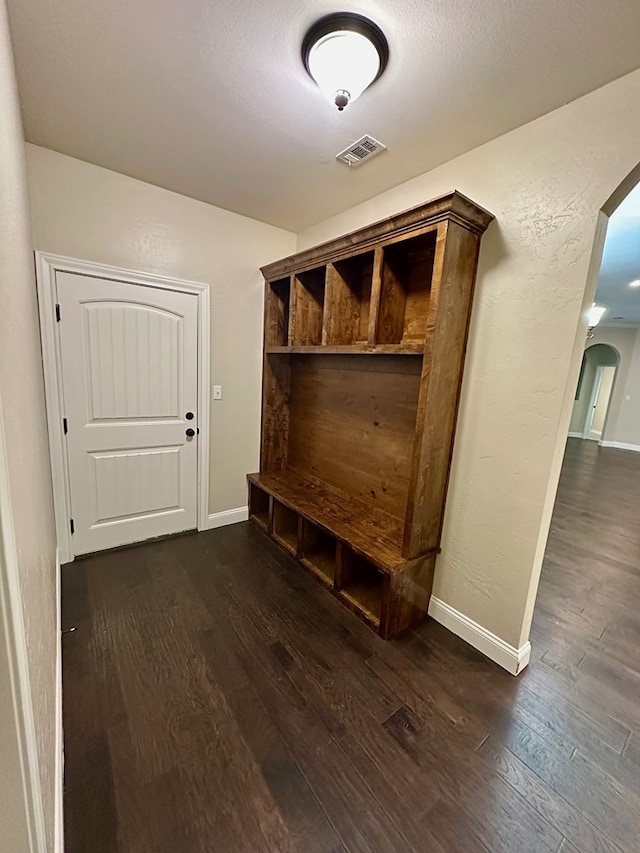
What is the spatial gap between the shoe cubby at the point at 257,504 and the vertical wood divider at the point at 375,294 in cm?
177

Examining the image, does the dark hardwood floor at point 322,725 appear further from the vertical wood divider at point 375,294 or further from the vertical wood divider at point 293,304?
the vertical wood divider at point 293,304

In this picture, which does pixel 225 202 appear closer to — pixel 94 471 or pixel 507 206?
pixel 507 206

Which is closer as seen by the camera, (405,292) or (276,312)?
(405,292)

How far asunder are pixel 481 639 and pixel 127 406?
8.80ft

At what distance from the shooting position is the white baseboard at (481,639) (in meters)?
1.74

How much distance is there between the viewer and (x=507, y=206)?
1674mm

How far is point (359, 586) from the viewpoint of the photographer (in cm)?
225

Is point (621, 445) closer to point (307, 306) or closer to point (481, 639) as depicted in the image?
point (481, 639)

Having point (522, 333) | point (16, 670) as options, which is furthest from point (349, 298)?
point (16, 670)

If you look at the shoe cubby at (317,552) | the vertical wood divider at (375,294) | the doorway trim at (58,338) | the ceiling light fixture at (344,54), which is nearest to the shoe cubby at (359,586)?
the shoe cubby at (317,552)

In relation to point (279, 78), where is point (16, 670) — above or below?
below

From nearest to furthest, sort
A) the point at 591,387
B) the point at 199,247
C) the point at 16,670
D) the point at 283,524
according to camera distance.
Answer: the point at 16,670, the point at 199,247, the point at 283,524, the point at 591,387

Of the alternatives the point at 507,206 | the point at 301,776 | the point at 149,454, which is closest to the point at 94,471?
the point at 149,454

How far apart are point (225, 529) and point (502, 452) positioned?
229cm
